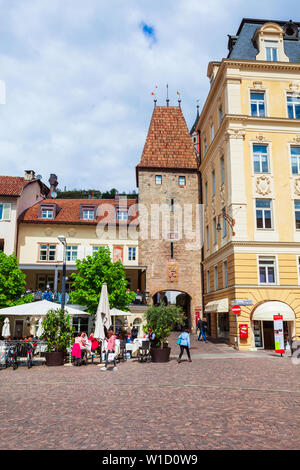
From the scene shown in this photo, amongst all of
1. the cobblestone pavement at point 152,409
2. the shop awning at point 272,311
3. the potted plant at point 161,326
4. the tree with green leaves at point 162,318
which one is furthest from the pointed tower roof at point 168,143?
the cobblestone pavement at point 152,409

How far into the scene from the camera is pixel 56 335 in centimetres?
1741

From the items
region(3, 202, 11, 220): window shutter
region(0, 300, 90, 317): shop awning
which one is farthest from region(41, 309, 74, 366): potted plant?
region(3, 202, 11, 220): window shutter

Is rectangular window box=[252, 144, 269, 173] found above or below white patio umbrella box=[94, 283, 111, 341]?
above

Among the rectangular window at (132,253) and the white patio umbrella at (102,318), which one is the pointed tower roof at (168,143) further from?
the white patio umbrella at (102,318)

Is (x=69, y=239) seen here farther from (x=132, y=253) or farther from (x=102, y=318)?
(x=102, y=318)

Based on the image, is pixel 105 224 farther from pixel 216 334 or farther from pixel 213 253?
pixel 216 334

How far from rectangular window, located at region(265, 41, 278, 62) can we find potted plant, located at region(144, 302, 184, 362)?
20169 millimetres

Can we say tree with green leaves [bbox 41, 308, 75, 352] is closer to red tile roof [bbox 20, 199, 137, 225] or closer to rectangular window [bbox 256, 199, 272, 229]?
rectangular window [bbox 256, 199, 272, 229]

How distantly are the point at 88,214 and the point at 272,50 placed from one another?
848 inches

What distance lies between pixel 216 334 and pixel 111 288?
9.27 m

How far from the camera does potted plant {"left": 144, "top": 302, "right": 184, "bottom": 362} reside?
1842 centimetres

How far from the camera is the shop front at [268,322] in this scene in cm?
2433

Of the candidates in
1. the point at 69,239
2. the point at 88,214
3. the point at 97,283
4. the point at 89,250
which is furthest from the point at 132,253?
the point at 97,283

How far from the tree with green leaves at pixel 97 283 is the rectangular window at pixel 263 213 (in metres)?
11.0
